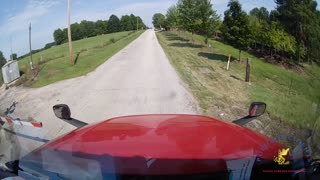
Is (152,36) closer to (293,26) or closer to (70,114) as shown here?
(70,114)

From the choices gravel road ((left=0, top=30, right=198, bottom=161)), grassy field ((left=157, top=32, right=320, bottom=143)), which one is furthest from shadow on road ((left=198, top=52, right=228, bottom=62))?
gravel road ((left=0, top=30, right=198, bottom=161))


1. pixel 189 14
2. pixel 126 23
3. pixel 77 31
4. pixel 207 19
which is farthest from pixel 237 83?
pixel 77 31

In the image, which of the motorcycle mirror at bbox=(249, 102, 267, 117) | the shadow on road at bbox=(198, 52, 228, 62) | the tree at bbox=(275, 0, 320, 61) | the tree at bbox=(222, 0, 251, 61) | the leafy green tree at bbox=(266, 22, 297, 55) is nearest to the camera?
the tree at bbox=(275, 0, 320, 61)

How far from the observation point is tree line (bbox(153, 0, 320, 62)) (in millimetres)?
2369

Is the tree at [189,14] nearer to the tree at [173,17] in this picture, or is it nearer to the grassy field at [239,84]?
the tree at [173,17]

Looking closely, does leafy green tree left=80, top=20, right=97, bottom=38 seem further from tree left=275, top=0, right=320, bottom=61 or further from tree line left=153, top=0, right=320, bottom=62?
tree left=275, top=0, right=320, bottom=61

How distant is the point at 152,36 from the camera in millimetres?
3195

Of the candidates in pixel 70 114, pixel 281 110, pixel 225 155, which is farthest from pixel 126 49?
pixel 225 155

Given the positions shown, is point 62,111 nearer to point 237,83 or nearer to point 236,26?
point 237,83

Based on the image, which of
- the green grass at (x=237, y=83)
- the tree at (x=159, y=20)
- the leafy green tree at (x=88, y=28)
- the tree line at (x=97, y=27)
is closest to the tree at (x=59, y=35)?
the tree line at (x=97, y=27)

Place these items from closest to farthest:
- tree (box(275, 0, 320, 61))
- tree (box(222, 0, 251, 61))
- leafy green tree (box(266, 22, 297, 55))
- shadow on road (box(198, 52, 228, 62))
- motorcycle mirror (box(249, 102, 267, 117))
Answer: tree (box(275, 0, 320, 61)) < leafy green tree (box(266, 22, 297, 55)) < motorcycle mirror (box(249, 102, 267, 117)) < tree (box(222, 0, 251, 61)) < shadow on road (box(198, 52, 228, 62))

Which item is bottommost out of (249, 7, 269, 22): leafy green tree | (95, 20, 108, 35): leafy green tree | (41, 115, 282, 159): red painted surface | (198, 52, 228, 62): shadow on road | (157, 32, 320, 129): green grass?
(41, 115, 282, 159): red painted surface

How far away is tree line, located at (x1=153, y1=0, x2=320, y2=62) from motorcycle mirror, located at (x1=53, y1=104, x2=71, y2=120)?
83 cm

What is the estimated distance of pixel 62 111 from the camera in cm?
274
